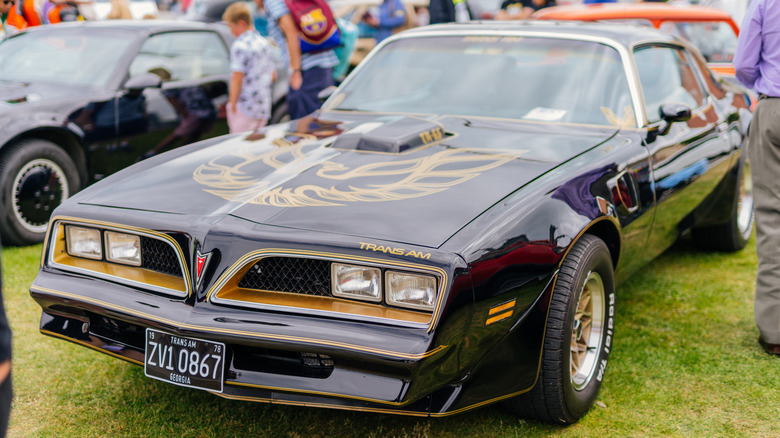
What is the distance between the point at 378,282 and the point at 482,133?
1.30 meters

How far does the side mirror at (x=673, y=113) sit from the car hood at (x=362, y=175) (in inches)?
14.0

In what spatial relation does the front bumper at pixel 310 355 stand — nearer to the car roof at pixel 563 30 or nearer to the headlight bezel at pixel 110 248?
the headlight bezel at pixel 110 248

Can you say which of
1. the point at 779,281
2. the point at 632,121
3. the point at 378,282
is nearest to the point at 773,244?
the point at 779,281

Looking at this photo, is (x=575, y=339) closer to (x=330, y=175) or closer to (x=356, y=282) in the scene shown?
(x=356, y=282)

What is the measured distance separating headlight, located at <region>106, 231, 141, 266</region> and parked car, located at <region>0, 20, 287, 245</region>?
8.56 feet

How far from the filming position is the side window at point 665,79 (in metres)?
3.89

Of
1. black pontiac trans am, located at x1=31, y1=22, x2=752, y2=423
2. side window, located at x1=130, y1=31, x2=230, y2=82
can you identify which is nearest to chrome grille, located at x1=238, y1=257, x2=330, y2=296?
black pontiac trans am, located at x1=31, y1=22, x2=752, y2=423

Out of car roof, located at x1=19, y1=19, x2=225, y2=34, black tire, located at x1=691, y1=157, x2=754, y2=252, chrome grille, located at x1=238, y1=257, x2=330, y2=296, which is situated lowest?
black tire, located at x1=691, y1=157, x2=754, y2=252

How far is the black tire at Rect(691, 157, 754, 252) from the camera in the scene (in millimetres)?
4812

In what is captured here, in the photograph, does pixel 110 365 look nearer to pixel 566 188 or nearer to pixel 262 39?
pixel 566 188

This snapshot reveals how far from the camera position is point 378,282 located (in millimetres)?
2289

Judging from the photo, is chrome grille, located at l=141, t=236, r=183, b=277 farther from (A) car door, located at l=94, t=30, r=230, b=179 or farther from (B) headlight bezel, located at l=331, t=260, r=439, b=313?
(A) car door, located at l=94, t=30, r=230, b=179

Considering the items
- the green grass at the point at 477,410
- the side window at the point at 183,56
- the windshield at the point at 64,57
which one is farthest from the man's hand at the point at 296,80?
the green grass at the point at 477,410

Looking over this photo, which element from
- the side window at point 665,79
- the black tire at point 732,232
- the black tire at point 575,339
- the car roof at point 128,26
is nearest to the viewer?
the black tire at point 575,339
